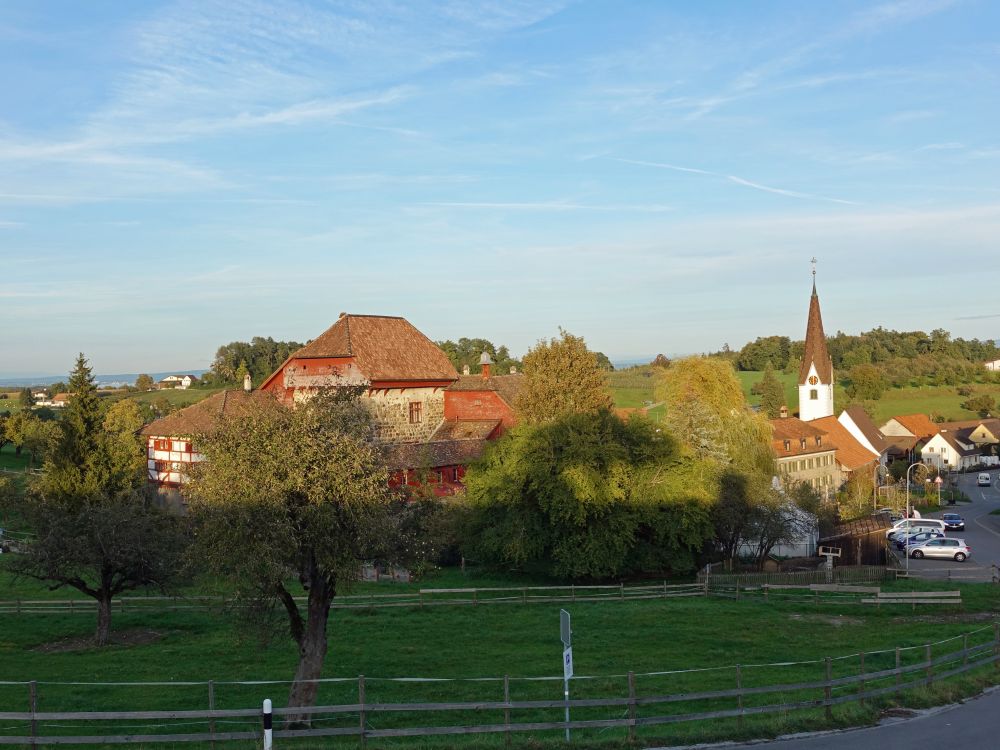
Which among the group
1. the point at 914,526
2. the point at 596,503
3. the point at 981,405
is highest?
the point at 981,405

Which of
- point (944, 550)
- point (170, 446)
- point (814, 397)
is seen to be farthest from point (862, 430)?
point (170, 446)

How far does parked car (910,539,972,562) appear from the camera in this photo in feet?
171

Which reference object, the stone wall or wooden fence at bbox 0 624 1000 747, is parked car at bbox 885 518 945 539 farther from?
wooden fence at bbox 0 624 1000 747

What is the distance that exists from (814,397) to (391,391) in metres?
68.1

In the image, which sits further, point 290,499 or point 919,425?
point 919,425

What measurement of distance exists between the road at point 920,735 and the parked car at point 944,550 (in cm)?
3776

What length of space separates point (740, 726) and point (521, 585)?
26.6 metres

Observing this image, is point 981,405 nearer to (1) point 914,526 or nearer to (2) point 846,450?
(2) point 846,450

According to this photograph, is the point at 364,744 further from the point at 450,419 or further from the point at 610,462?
the point at 450,419

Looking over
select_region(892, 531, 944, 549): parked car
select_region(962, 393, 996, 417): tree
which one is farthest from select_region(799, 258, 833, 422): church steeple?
select_region(892, 531, 944, 549): parked car

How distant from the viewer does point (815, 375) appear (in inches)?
4434

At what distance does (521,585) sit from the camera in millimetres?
42031

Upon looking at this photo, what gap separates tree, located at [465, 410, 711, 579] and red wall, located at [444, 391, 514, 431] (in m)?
20.2

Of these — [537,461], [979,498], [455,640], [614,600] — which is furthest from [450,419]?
[979,498]
